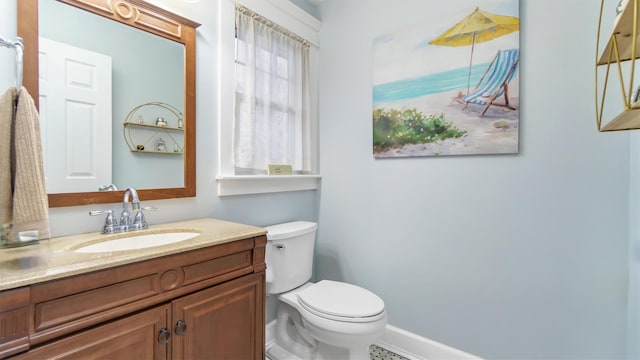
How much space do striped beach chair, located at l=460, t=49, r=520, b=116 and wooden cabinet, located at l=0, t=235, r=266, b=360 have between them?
1344mm

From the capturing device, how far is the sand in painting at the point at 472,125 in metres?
1.47

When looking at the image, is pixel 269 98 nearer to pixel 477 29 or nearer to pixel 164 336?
pixel 477 29

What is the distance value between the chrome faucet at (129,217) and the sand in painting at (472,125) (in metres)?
1.47

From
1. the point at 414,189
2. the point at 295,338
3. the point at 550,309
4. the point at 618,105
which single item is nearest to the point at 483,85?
the point at 618,105

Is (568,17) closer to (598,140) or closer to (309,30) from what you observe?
(598,140)

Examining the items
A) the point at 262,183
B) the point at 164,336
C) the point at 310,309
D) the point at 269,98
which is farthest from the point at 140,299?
→ the point at 269,98

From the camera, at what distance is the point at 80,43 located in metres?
1.20

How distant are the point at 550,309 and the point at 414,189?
0.88 metres

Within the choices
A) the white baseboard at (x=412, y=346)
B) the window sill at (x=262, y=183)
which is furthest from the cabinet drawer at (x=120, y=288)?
the white baseboard at (x=412, y=346)

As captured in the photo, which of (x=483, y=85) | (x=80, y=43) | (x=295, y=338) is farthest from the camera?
(x=295, y=338)

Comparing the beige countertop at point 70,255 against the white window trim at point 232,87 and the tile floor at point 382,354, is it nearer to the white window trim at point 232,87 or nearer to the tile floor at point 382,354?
the white window trim at point 232,87

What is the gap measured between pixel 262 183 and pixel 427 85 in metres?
1.17

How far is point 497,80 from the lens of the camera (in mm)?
A: 1499

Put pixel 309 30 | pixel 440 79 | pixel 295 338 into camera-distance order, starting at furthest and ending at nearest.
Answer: pixel 309 30 < pixel 295 338 < pixel 440 79
